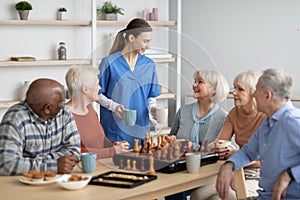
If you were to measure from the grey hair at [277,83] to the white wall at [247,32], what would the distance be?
8.66 ft

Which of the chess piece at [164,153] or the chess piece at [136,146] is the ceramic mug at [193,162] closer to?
the chess piece at [164,153]

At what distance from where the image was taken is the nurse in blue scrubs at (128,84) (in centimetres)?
308

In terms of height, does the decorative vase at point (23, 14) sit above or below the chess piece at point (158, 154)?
above

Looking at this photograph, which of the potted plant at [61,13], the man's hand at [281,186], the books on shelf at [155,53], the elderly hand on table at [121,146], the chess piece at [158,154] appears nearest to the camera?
the man's hand at [281,186]

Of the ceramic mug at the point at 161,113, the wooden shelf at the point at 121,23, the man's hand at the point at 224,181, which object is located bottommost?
the man's hand at the point at 224,181

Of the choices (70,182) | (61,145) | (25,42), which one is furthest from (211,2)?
(70,182)

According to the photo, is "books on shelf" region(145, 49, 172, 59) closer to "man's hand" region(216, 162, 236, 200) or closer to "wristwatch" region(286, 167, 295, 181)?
"man's hand" region(216, 162, 236, 200)

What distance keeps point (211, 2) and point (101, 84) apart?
306 centimetres

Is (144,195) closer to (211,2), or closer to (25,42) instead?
(25,42)

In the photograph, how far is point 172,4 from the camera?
244 inches

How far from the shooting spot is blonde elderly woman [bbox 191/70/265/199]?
3.33 meters

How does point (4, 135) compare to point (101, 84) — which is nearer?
point (4, 135)

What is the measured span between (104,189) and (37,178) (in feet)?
0.93

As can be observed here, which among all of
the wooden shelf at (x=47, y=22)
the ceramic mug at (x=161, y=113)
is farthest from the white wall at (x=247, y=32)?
the ceramic mug at (x=161, y=113)
